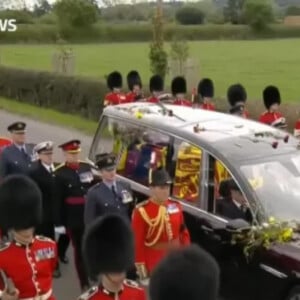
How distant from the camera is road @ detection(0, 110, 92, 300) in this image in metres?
9.60

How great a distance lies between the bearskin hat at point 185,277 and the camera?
3.95 m

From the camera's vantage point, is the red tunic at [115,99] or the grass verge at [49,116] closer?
the red tunic at [115,99]

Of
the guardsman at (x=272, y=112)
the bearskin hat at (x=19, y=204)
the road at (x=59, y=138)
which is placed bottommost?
the road at (x=59, y=138)

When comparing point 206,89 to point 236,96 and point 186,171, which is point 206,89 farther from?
point 186,171

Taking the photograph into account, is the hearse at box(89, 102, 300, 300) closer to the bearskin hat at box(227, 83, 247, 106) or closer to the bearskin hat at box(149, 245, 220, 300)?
the bearskin hat at box(149, 245, 220, 300)

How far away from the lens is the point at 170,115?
31.5 ft

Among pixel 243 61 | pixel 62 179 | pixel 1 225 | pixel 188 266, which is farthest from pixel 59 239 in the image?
pixel 243 61

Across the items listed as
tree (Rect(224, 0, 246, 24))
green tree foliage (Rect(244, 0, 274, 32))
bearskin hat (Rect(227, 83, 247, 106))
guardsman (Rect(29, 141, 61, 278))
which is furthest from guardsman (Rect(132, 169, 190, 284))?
tree (Rect(224, 0, 246, 24))

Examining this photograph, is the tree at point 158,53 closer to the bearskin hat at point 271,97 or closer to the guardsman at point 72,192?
the bearskin hat at point 271,97

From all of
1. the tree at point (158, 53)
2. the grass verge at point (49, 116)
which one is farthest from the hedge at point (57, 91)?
the tree at point (158, 53)

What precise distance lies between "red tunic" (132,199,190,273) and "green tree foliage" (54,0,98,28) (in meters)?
74.7

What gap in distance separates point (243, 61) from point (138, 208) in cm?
4801

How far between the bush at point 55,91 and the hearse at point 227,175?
567 inches

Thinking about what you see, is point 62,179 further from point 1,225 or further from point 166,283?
point 166,283
